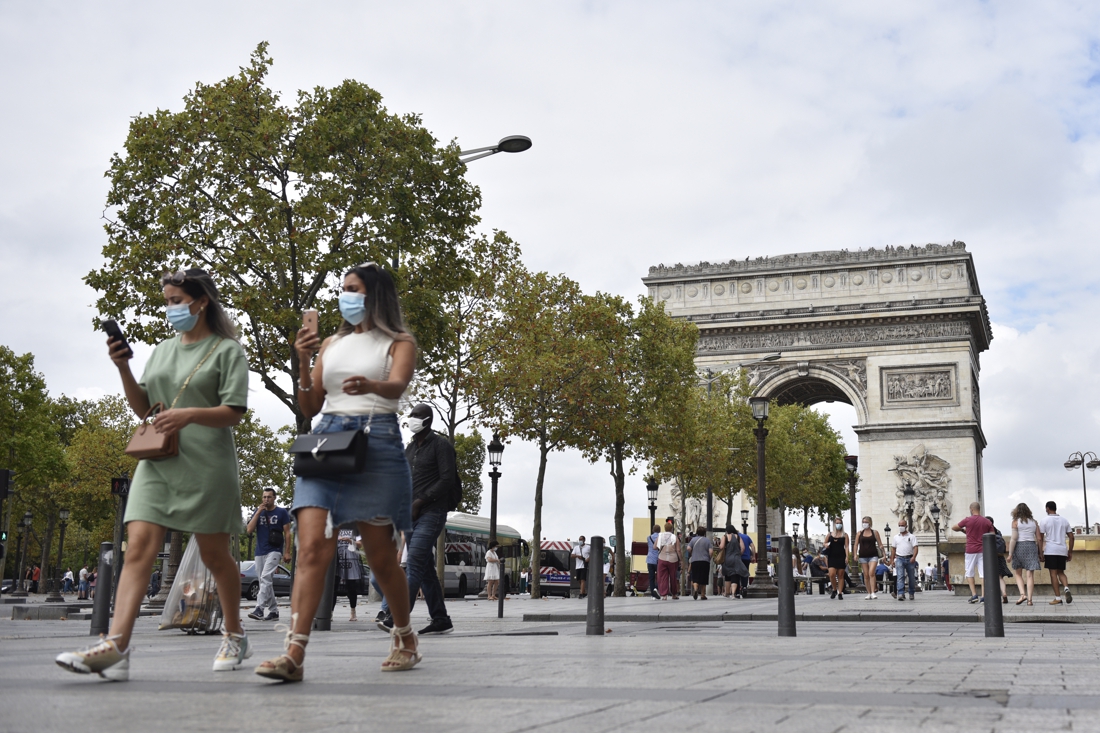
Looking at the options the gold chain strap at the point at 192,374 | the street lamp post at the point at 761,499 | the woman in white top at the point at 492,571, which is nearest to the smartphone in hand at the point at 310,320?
the gold chain strap at the point at 192,374

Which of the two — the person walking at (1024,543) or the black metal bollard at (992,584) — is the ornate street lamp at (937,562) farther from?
the black metal bollard at (992,584)

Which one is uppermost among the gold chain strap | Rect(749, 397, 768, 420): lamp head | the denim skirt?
Rect(749, 397, 768, 420): lamp head

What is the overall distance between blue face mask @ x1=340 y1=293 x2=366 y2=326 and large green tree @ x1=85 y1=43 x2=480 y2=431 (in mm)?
14824

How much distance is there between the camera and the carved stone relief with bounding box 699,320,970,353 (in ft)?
187

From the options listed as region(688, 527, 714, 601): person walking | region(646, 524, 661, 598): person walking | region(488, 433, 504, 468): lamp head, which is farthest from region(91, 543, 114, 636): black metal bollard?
region(488, 433, 504, 468): lamp head

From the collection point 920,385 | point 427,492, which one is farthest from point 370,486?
point 920,385

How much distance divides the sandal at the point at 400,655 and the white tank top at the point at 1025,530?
16.0 metres

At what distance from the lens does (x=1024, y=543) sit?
19.6 meters

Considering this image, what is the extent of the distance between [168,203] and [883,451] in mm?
42647

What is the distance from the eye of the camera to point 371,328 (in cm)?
563

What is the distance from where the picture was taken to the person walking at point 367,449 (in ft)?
17.2

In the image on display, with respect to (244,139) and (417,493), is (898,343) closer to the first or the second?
(244,139)

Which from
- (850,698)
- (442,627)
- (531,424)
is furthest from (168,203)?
(850,698)

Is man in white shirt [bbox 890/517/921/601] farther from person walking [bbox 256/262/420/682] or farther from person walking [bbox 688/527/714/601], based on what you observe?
person walking [bbox 256/262/420/682]
